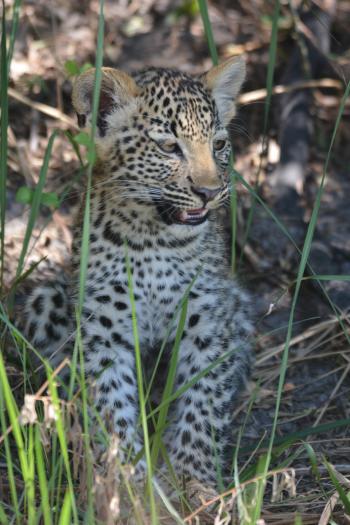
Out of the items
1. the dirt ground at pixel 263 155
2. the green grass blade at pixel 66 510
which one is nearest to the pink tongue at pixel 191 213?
the dirt ground at pixel 263 155

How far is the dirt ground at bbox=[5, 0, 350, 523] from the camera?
21.6ft

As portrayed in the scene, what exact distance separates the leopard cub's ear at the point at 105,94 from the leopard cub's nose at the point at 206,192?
2.19ft

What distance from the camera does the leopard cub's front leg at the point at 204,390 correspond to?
5426 millimetres

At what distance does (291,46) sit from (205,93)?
14.1 ft

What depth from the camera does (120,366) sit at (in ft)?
17.8

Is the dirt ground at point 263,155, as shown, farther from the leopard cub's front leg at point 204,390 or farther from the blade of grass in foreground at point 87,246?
the blade of grass in foreground at point 87,246

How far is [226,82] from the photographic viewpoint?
5734mm

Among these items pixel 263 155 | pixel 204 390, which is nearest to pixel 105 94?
pixel 204 390

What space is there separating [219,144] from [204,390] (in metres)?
1.40

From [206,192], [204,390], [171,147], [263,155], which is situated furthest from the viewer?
[263,155]

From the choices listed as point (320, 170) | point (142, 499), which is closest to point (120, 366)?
point (142, 499)

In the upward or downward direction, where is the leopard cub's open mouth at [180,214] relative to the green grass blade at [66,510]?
upward

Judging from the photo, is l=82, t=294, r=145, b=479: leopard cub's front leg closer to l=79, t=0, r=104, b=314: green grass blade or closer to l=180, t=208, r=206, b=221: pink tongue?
l=180, t=208, r=206, b=221: pink tongue

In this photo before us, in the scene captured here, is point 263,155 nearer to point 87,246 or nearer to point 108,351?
point 108,351
